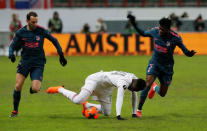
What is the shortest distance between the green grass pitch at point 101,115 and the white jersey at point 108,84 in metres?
0.50

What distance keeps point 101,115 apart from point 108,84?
1.06 metres

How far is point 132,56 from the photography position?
2956cm

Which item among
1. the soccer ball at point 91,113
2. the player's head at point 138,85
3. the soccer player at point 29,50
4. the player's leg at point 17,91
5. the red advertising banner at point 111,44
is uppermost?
the soccer player at point 29,50

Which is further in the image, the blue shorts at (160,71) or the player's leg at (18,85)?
the blue shorts at (160,71)

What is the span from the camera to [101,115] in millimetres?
12031

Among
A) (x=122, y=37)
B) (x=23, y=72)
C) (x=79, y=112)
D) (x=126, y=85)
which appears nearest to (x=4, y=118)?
(x=23, y=72)

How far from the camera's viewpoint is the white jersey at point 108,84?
1077 cm

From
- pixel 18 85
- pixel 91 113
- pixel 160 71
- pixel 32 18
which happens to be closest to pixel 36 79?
pixel 18 85

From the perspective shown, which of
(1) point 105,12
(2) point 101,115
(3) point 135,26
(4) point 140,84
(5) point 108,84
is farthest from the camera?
(1) point 105,12

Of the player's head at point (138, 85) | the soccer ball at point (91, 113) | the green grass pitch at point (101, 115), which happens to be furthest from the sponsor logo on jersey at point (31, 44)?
the player's head at point (138, 85)

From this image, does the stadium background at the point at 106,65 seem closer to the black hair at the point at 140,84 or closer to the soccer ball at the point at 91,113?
the soccer ball at the point at 91,113

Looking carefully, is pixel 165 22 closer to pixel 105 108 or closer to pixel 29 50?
pixel 105 108

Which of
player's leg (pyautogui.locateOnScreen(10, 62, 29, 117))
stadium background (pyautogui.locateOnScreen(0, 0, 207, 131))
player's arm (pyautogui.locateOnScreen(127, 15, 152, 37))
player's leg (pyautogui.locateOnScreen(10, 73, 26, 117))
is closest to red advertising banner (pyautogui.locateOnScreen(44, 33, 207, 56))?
stadium background (pyautogui.locateOnScreen(0, 0, 207, 131))

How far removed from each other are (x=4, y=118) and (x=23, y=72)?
1109 millimetres
